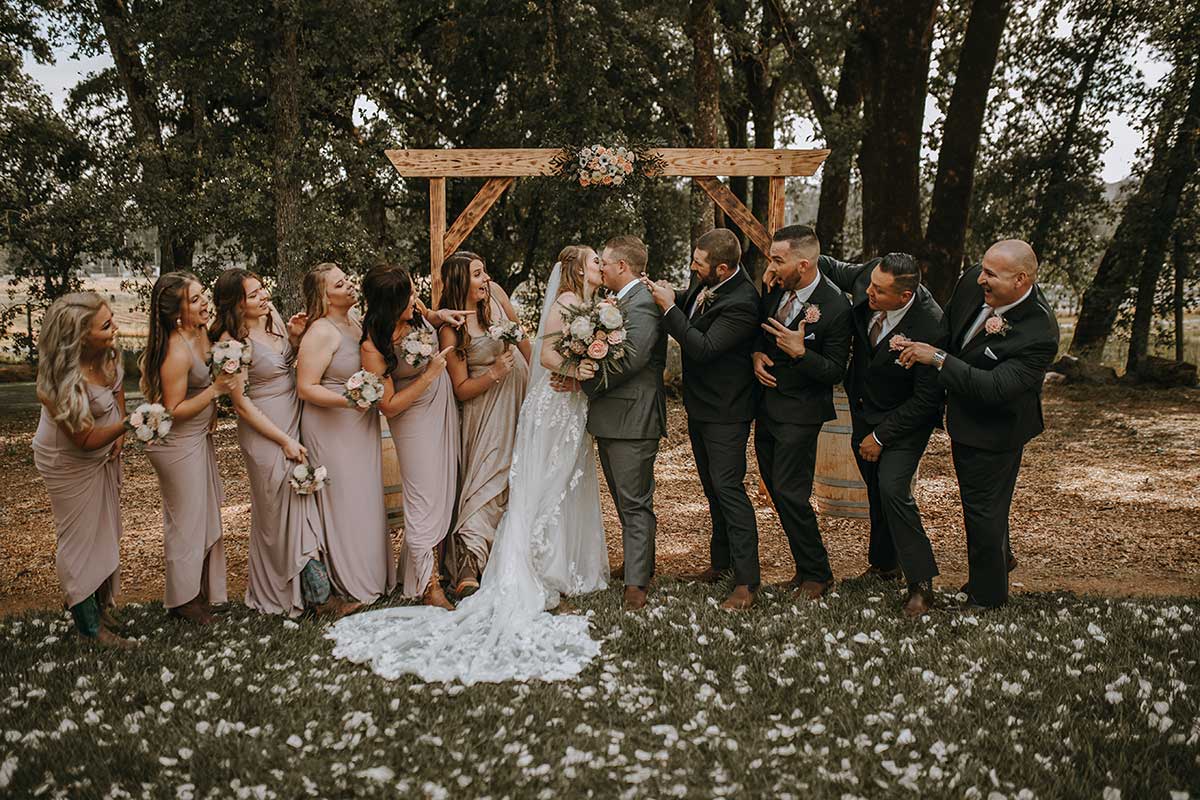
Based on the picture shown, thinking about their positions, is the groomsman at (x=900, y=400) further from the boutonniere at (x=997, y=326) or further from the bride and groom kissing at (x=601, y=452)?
the bride and groom kissing at (x=601, y=452)

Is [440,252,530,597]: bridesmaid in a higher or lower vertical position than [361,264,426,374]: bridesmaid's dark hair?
lower

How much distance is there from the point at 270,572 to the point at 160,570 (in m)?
2.14

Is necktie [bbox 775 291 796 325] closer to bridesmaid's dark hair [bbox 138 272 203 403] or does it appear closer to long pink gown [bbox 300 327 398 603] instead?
long pink gown [bbox 300 327 398 603]

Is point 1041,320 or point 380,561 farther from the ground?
point 1041,320

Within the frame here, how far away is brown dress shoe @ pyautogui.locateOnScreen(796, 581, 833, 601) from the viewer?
5.30m

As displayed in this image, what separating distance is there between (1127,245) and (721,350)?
13.3 metres

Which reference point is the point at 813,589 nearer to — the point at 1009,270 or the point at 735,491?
the point at 735,491

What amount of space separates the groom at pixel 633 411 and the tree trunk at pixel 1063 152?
13507 millimetres

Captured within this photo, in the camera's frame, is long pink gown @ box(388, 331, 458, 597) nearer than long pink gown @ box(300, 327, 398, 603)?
No

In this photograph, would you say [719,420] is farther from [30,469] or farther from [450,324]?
[30,469]

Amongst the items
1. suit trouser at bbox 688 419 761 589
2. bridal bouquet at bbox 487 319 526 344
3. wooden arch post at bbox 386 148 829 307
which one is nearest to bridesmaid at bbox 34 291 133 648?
bridal bouquet at bbox 487 319 526 344

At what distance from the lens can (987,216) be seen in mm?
17484

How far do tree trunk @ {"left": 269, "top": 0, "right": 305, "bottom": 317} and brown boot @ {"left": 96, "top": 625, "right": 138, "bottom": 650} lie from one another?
755 cm

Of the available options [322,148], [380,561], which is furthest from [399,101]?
[380,561]
